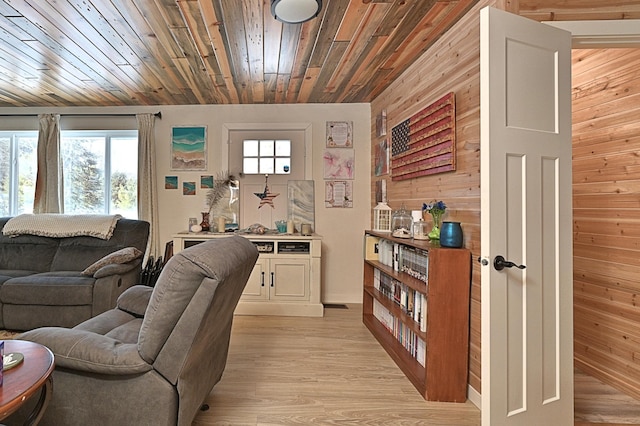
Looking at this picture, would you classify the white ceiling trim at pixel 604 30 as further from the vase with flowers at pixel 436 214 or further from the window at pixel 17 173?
the window at pixel 17 173

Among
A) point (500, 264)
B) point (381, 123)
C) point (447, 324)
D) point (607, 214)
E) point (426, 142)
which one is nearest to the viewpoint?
point (500, 264)

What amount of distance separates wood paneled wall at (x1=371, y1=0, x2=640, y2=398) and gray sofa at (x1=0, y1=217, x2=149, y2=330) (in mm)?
2933

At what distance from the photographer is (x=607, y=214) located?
88.4 inches

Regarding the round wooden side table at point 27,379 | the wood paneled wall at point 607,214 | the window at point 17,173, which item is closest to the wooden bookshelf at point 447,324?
the wood paneled wall at point 607,214

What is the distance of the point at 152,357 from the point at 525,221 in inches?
69.6

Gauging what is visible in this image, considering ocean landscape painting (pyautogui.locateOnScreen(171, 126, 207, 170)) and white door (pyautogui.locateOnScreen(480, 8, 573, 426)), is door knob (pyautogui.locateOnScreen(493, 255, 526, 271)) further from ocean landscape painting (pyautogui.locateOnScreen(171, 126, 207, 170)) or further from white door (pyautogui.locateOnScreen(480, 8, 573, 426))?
ocean landscape painting (pyautogui.locateOnScreen(171, 126, 207, 170))

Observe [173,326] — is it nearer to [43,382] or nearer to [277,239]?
[43,382]

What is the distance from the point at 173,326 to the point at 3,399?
509 millimetres

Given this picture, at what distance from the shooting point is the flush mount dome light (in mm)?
1852

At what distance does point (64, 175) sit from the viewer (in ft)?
13.5

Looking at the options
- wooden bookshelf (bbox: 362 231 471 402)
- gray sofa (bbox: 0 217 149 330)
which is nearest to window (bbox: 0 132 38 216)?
gray sofa (bbox: 0 217 149 330)

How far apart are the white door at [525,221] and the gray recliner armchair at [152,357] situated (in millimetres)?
1226

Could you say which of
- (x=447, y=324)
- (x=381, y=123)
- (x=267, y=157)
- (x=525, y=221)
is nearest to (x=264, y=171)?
(x=267, y=157)

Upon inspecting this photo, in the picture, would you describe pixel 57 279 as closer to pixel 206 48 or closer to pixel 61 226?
pixel 61 226
